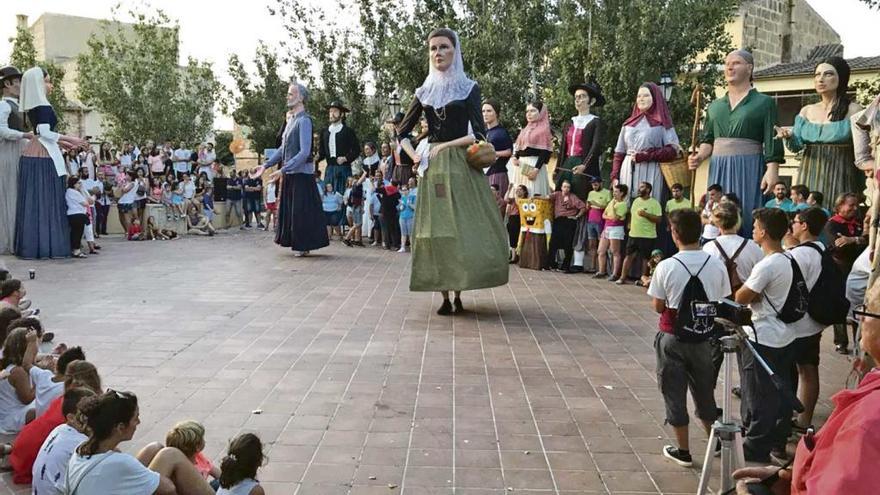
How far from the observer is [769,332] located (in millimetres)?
4156

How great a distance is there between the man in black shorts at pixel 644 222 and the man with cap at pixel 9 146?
9.05 meters

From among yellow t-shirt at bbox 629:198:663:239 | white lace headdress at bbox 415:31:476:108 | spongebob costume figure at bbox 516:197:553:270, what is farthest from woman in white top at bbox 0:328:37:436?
spongebob costume figure at bbox 516:197:553:270

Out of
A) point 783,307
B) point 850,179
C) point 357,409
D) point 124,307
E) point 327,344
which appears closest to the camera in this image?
point 783,307

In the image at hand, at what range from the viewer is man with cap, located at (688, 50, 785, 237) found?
6.54m

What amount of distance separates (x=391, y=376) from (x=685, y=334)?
229 centimetres

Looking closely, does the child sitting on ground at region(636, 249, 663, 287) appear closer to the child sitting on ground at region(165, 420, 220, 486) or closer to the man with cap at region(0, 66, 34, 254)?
the child sitting on ground at region(165, 420, 220, 486)

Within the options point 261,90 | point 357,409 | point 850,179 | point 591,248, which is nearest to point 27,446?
point 357,409

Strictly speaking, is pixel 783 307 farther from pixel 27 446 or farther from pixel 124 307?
pixel 124 307

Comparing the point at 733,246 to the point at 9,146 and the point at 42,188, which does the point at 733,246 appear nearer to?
the point at 42,188

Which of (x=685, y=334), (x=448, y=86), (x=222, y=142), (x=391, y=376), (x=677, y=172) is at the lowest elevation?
(x=391, y=376)

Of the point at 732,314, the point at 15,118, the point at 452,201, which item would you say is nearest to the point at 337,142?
the point at 15,118

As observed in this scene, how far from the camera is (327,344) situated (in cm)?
631

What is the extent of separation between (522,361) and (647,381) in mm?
988

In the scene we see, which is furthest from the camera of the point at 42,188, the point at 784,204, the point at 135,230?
the point at 135,230
